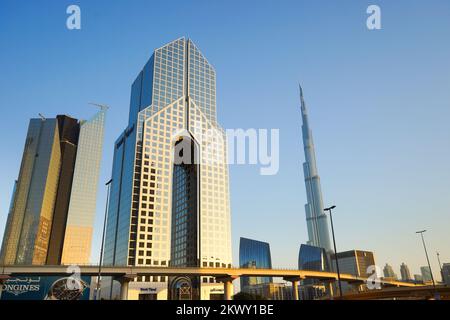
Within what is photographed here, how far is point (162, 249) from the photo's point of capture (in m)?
129

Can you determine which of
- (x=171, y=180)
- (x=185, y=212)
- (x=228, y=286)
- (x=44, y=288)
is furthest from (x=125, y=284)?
(x=171, y=180)

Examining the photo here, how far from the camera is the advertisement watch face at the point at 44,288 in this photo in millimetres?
72312

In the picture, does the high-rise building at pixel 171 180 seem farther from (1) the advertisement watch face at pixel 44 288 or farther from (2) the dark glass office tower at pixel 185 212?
(1) the advertisement watch face at pixel 44 288

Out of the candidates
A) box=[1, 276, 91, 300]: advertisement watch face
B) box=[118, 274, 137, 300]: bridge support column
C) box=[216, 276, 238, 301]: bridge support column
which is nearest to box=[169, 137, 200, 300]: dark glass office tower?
box=[216, 276, 238, 301]: bridge support column

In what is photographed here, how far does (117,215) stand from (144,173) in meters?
23.2

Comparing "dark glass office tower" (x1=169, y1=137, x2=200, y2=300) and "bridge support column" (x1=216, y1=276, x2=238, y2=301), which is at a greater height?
"dark glass office tower" (x1=169, y1=137, x2=200, y2=300)

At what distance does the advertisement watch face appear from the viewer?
237 ft

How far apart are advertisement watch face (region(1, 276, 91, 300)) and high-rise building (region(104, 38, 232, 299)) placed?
41.8 metres

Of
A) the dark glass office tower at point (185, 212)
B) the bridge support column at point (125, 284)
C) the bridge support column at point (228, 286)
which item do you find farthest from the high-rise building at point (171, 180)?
the bridge support column at point (125, 284)

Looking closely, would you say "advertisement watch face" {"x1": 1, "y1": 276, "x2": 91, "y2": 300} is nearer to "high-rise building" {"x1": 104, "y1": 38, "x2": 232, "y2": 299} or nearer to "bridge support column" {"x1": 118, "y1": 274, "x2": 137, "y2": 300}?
"bridge support column" {"x1": 118, "y1": 274, "x2": 137, "y2": 300}

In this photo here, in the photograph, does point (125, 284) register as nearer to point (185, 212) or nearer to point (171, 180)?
point (185, 212)

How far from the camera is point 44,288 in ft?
241
